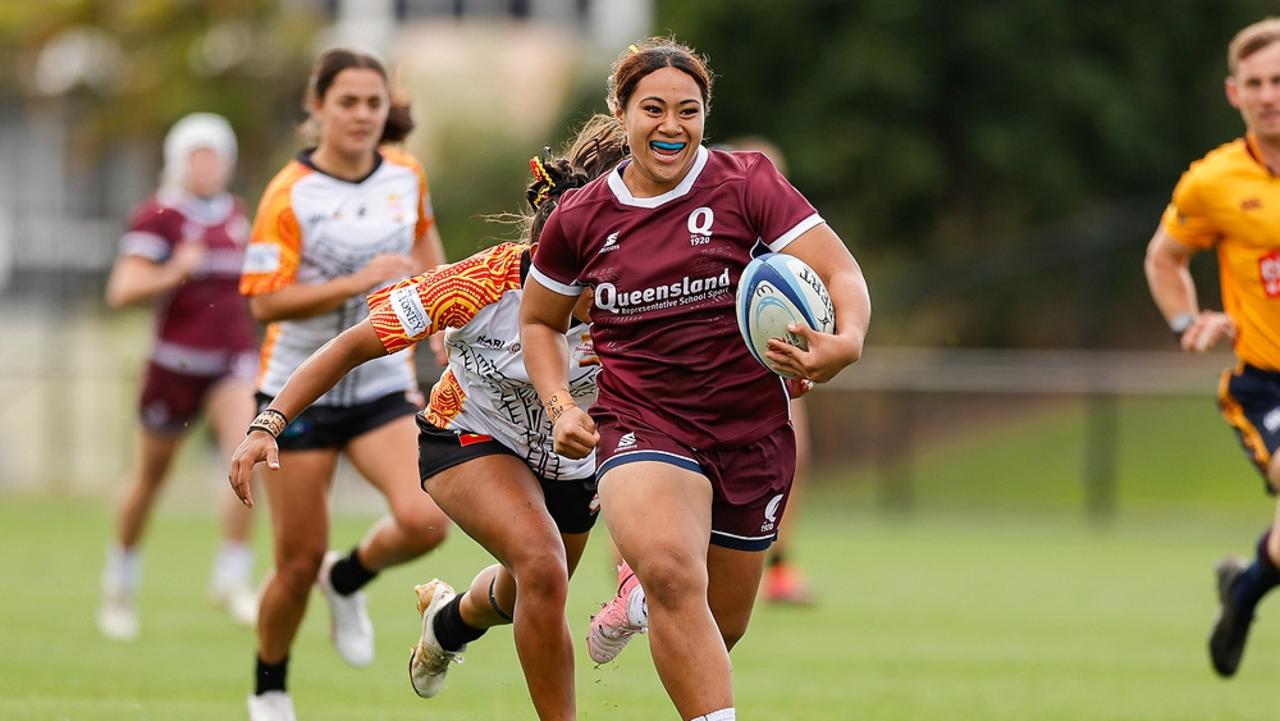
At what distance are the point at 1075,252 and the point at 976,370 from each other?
298cm


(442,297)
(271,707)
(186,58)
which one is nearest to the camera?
(442,297)

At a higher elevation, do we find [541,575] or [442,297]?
[442,297]

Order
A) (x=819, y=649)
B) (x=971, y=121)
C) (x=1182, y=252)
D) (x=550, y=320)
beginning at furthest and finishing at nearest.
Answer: (x=971, y=121) → (x=819, y=649) → (x=1182, y=252) → (x=550, y=320)

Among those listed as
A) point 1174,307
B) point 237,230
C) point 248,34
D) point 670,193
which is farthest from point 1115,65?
point 670,193

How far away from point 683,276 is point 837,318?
1.55 ft

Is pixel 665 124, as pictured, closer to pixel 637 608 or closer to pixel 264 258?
pixel 637 608

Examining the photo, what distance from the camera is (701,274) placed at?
558 centimetres

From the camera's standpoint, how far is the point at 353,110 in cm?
759

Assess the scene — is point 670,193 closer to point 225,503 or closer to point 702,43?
point 225,503

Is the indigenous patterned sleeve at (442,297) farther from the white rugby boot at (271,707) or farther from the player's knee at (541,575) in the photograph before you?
the white rugby boot at (271,707)

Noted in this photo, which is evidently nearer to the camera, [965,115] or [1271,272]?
[1271,272]

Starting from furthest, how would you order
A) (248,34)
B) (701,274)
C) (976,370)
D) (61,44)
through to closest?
1. (61,44)
2. (248,34)
3. (976,370)
4. (701,274)

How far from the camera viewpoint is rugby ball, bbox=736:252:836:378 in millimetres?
5238

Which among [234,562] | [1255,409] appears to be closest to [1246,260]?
[1255,409]
